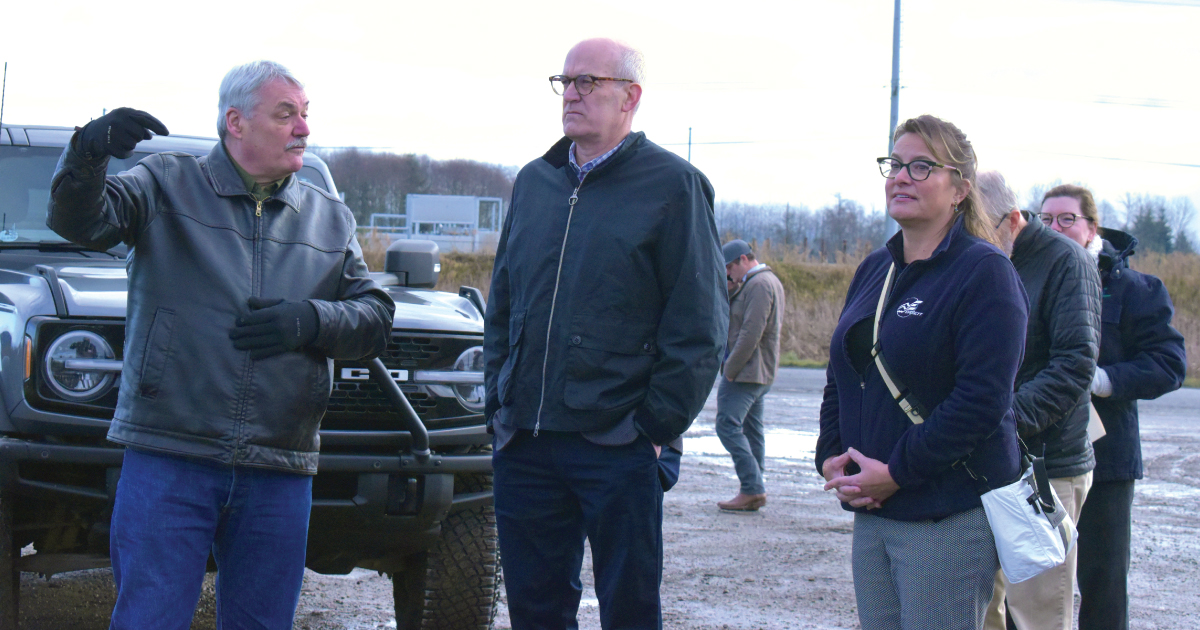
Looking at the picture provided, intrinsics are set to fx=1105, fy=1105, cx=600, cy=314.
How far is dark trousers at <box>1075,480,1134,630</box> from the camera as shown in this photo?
4.03 metres

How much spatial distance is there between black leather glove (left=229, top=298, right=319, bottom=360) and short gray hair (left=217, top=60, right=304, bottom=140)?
1.66 ft

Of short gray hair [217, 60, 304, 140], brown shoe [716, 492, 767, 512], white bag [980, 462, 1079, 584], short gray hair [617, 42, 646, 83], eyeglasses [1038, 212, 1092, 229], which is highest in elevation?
short gray hair [617, 42, 646, 83]

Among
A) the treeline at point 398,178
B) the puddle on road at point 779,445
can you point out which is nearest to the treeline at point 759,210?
the treeline at point 398,178

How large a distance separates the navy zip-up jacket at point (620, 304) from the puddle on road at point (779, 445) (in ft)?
23.6

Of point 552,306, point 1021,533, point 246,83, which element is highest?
point 246,83

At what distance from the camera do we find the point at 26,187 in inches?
193

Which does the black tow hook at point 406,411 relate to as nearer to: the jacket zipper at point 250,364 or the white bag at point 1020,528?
the jacket zipper at point 250,364

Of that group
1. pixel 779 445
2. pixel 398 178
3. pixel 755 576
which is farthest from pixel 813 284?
pixel 398 178

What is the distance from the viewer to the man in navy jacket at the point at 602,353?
2.97m

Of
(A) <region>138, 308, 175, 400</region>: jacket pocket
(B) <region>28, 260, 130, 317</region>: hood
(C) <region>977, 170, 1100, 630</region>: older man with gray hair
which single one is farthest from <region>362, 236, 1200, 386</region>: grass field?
(A) <region>138, 308, 175, 400</region>: jacket pocket

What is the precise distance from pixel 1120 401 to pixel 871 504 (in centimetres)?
183

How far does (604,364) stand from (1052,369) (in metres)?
1.44

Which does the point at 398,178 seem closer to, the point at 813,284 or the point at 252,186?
the point at 813,284

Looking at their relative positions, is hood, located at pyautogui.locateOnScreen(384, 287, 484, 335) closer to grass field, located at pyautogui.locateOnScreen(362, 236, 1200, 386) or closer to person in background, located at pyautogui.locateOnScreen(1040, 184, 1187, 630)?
person in background, located at pyautogui.locateOnScreen(1040, 184, 1187, 630)
